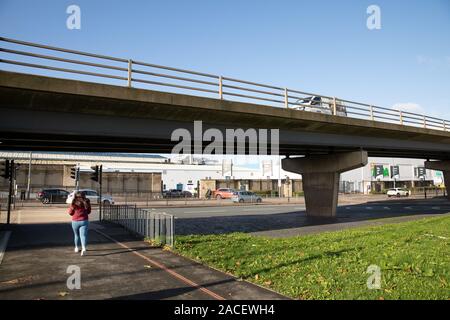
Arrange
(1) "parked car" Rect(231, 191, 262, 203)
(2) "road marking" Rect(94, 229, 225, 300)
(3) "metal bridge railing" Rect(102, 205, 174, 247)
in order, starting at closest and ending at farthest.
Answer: (2) "road marking" Rect(94, 229, 225, 300)
(3) "metal bridge railing" Rect(102, 205, 174, 247)
(1) "parked car" Rect(231, 191, 262, 203)

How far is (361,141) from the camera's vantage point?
23906 mm

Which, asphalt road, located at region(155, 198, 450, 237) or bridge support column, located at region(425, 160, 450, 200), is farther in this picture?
bridge support column, located at region(425, 160, 450, 200)

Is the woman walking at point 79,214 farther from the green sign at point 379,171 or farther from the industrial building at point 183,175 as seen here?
the green sign at point 379,171

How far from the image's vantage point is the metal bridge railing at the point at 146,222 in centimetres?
1311

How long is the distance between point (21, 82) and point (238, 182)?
217 ft

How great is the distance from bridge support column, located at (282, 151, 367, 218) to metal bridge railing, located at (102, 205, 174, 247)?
1296 cm

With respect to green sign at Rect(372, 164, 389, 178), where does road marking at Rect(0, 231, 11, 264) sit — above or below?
below

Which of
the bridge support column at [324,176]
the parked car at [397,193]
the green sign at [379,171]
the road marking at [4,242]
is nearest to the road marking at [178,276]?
the road marking at [4,242]

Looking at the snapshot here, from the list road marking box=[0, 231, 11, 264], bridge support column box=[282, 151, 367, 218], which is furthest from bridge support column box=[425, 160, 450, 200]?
road marking box=[0, 231, 11, 264]

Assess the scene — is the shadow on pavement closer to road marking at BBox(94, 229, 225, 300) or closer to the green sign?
road marking at BBox(94, 229, 225, 300)

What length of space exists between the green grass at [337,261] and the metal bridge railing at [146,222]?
64cm

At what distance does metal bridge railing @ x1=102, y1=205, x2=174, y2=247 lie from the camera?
13114mm

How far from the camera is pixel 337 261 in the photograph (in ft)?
30.6
